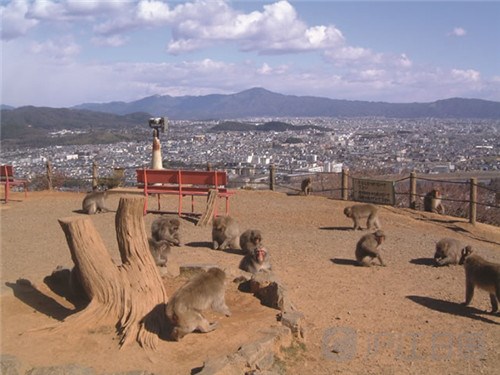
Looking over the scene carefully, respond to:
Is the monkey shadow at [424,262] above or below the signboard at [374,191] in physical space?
below

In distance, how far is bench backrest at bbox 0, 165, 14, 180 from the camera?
17.6m

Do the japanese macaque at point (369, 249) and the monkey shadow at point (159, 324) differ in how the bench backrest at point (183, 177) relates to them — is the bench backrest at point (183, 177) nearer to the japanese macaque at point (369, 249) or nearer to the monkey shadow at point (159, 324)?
the japanese macaque at point (369, 249)

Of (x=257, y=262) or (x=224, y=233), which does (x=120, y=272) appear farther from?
(x=224, y=233)

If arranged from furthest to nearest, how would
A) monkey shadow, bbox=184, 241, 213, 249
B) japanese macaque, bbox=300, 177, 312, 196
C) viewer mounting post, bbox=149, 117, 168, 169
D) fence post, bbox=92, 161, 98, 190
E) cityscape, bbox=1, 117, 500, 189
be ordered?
cityscape, bbox=1, 117, 500, 189, fence post, bbox=92, 161, 98, 190, japanese macaque, bbox=300, 177, 312, 196, viewer mounting post, bbox=149, 117, 168, 169, monkey shadow, bbox=184, 241, 213, 249

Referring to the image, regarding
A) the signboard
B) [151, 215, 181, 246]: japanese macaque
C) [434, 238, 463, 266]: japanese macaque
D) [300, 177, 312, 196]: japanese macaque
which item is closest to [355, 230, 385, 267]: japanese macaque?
[434, 238, 463, 266]: japanese macaque

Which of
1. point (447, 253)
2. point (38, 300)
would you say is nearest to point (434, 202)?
point (447, 253)

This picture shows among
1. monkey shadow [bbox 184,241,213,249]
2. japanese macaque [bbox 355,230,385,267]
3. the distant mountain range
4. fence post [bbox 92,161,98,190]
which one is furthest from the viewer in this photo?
the distant mountain range

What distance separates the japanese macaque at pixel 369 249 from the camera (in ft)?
34.6

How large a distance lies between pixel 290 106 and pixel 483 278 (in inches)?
5646

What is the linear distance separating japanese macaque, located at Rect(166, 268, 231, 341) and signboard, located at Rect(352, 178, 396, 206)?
1249 centimetres

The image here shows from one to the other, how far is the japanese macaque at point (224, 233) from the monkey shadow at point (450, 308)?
3.91 m

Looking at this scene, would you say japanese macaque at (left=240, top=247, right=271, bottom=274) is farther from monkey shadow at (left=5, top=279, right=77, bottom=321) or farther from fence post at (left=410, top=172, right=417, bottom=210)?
fence post at (left=410, top=172, right=417, bottom=210)

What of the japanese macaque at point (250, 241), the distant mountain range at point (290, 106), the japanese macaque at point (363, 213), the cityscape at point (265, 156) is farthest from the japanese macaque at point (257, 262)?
the distant mountain range at point (290, 106)

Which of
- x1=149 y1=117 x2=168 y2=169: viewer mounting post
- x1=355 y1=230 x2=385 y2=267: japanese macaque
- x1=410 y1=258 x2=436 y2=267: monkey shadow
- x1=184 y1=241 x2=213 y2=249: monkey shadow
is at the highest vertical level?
x1=149 y1=117 x2=168 y2=169: viewer mounting post
